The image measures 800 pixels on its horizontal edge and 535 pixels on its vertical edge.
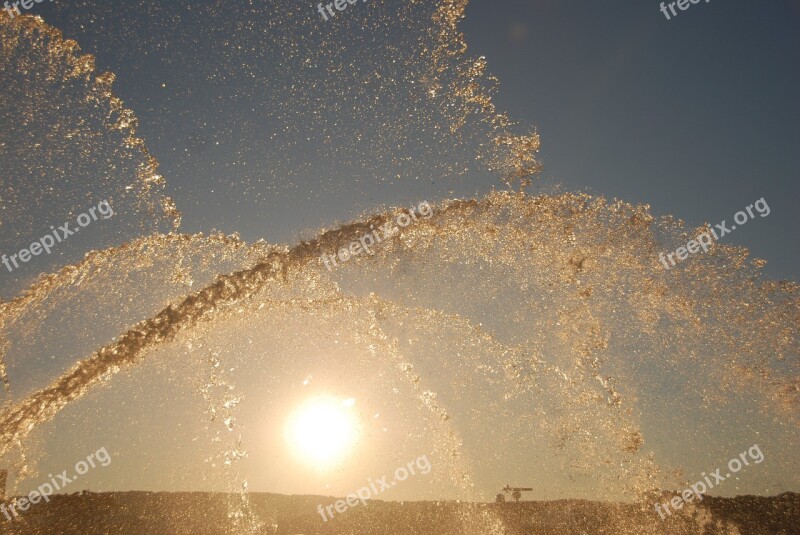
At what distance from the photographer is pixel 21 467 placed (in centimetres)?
1295

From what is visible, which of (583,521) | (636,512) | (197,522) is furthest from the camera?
(197,522)

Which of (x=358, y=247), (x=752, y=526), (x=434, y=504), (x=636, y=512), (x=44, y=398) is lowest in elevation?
(x=752, y=526)

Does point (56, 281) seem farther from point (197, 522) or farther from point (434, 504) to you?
point (434, 504)

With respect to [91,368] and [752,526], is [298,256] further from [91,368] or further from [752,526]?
[752,526]

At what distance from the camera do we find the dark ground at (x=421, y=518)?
16.9 metres

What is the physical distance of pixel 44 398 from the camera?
12133 mm

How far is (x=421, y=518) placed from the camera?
19.8m

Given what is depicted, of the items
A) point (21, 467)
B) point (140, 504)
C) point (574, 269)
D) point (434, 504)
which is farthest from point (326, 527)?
point (574, 269)

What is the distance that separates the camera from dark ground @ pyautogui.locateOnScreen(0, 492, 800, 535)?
55.6 feet

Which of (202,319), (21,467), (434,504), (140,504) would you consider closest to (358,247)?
(202,319)

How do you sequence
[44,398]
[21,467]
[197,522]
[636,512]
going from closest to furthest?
[44,398] → [21,467] → [636,512] → [197,522]

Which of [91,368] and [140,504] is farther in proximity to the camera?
[140,504]

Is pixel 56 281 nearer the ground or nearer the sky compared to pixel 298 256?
nearer the sky

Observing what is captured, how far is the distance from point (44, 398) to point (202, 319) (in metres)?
3.65
